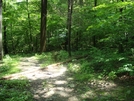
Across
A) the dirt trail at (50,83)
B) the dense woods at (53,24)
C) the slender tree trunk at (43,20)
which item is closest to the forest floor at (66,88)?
the dirt trail at (50,83)

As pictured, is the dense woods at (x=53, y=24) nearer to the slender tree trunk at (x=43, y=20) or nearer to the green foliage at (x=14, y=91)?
the slender tree trunk at (x=43, y=20)

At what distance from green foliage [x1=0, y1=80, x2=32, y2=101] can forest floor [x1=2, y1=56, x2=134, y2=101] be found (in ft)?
0.88

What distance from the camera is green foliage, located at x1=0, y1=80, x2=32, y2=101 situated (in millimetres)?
6107

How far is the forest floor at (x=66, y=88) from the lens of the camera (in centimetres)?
652

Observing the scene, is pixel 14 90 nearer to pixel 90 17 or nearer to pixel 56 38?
pixel 90 17

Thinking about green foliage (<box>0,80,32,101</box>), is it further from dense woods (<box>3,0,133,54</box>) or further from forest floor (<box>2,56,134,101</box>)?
dense woods (<box>3,0,133,54</box>)

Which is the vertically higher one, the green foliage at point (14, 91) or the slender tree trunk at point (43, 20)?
the slender tree trunk at point (43, 20)

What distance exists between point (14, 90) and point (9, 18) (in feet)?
39.8

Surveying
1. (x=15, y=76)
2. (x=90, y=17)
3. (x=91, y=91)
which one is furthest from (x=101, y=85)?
(x=90, y=17)

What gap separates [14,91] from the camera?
6766 mm

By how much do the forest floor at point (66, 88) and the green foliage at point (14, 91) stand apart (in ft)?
0.88

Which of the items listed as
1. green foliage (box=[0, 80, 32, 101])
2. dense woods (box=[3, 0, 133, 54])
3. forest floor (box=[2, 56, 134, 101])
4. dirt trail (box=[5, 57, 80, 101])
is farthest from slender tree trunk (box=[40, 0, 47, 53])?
green foliage (box=[0, 80, 32, 101])

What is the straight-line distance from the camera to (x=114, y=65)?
925 cm

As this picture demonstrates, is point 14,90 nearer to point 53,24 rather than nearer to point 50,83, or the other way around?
point 50,83
